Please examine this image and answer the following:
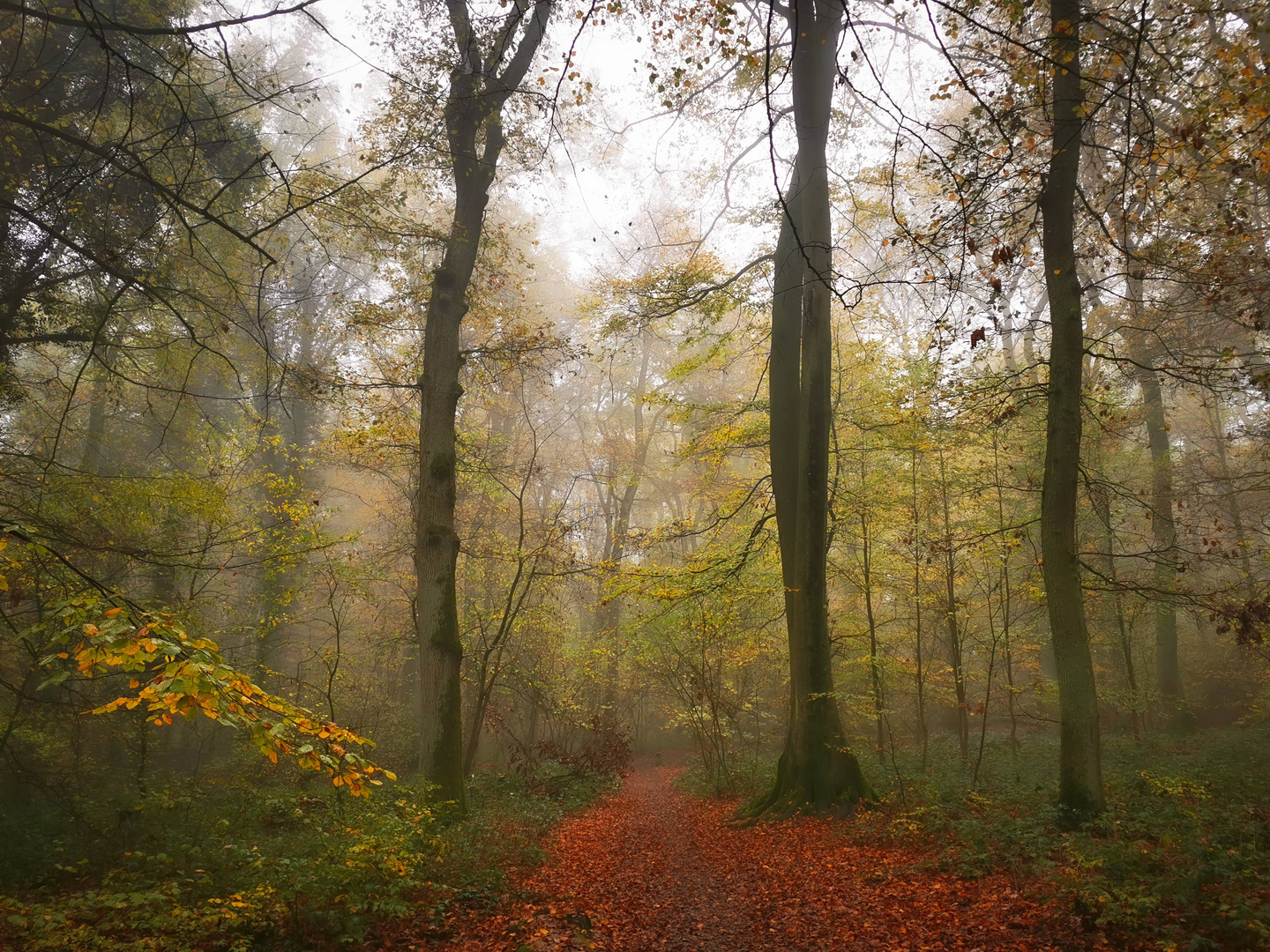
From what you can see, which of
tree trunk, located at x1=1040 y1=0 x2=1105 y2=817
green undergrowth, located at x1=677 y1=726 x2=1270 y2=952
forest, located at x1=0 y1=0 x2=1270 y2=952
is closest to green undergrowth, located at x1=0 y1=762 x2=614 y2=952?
forest, located at x1=0 y1=0 x2=1270 y2=952

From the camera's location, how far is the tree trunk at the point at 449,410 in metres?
7.71

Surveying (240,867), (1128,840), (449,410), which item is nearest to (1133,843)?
(1128,840)

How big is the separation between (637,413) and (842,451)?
12.7 meters

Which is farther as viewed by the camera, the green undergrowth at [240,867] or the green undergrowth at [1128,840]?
the green undergrowth at [240,867]

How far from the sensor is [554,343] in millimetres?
9742

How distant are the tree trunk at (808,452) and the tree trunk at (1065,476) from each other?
2.54m

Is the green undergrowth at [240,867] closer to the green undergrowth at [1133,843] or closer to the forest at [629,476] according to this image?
the forest at [629,476]

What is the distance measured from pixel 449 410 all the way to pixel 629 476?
Answer: 29.1ft

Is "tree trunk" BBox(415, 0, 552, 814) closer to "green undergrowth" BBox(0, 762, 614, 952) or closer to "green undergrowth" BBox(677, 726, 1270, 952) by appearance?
"green undergrowth" BBox(0, 762, 614, 952)

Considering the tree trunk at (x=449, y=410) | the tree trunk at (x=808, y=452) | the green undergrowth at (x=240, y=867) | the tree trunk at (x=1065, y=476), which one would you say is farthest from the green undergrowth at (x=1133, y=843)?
the tree trunk at (x=449, y=410)

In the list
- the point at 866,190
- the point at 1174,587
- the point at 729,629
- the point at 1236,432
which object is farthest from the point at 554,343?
the point at 1174,587

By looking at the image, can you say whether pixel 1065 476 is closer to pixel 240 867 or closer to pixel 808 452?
pixel 808 452

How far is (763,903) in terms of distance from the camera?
548cm

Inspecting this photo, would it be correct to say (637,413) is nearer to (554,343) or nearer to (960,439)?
(554,343)
